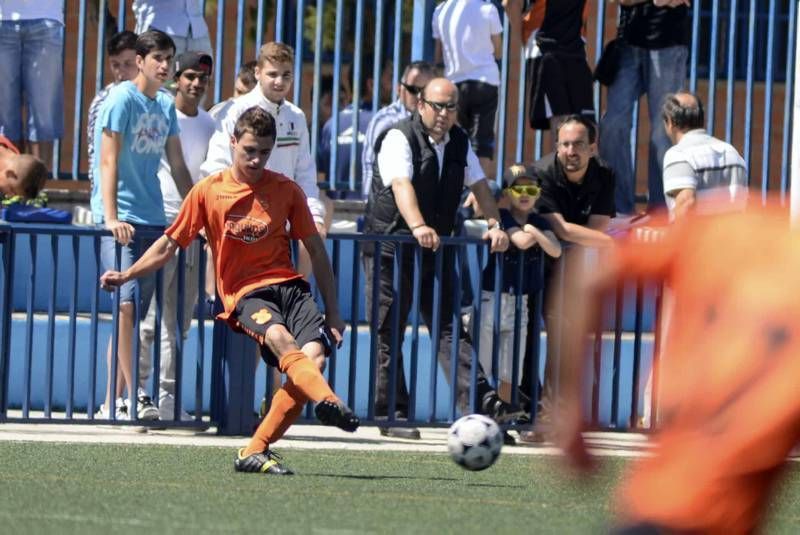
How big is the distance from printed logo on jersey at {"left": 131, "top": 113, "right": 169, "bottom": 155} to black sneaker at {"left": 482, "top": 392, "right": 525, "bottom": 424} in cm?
263

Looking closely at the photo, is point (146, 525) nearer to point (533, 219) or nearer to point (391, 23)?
point (533, 219)

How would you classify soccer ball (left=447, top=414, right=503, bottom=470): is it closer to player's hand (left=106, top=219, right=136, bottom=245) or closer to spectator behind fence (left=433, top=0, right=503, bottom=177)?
player's hand (left=106, top=219, right=136, bottom=245)

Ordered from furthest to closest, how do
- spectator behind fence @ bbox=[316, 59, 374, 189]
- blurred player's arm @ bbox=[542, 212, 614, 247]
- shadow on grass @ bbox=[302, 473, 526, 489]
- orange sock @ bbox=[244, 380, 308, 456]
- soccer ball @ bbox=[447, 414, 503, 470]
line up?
spectator behind fence @ bbox=[316, 59, 374, 189], blurred player's arm @ bbox=[542, 212, 614, 247], orange sock @ bbox=[244, 380, 308, 456], shadow on grass @ bbox=[302, 473, 526, 489], soccer ball @ bbox=[447, 414, 503, 470]

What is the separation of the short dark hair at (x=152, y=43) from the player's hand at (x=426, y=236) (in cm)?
197

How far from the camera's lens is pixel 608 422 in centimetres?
1154

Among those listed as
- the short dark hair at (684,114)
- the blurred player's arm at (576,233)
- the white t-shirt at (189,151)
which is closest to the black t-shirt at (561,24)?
the short dark hair at (684,114)

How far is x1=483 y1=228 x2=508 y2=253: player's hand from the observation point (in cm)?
1102

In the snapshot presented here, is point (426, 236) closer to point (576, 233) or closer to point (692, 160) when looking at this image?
point (576, 233)

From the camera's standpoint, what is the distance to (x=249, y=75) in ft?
41.2

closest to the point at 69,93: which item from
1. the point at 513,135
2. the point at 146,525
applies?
the point at 513,135

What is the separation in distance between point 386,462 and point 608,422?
2151 millimetres

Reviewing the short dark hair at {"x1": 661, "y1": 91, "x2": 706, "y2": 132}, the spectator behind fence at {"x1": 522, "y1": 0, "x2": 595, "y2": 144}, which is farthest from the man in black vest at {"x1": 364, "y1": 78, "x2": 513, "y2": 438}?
the spectator behind fence at {"x1": 522, "y1": 0, "x2": 595, "y2": 144}

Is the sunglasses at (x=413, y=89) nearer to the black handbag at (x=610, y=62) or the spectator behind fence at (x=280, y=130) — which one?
the spectator behind fence at (x=280, y=130)

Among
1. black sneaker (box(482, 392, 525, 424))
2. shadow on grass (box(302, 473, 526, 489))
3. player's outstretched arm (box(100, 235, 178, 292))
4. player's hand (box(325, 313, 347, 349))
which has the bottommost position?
shadow on grass (box(302, 473, 526, 489))
